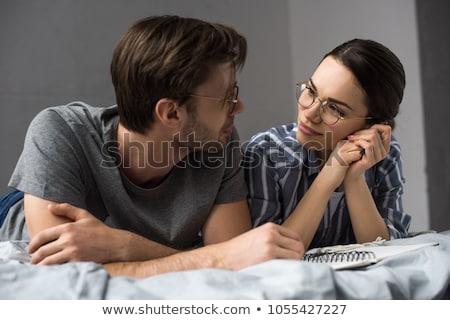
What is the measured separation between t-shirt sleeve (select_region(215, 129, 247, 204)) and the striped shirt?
43 millimetres

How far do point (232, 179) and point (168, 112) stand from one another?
225 mm

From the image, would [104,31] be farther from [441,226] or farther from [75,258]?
[441,226]

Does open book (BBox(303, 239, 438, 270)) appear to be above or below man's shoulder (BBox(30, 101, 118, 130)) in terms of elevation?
below

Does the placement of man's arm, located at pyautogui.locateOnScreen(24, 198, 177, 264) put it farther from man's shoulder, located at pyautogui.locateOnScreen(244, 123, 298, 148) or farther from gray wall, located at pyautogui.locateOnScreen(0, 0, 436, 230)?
gray wall, located at pyautogui.locateOnScreen(0, 0, 436, 230)

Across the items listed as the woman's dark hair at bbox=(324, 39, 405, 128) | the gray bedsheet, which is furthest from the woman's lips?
the gray bedsheet

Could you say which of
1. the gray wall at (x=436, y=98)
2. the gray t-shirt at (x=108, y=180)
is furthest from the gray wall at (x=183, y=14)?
the gray t-shirt at (x=108, y=180)

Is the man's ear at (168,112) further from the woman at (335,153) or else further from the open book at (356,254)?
the open book at (356,254)

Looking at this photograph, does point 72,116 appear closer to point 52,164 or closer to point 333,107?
point 52,164

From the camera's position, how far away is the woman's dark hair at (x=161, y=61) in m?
1.15

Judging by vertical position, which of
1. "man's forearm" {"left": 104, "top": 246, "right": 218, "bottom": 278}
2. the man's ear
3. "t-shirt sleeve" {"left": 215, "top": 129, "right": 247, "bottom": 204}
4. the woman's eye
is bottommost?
"man's forearm" {"left": 104, "top": 246, "right": 218, "bottom": 278}

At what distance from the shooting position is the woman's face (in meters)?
1.28

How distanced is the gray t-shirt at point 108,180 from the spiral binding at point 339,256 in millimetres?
243

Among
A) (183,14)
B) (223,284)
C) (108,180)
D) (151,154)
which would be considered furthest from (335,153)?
(183,14)
